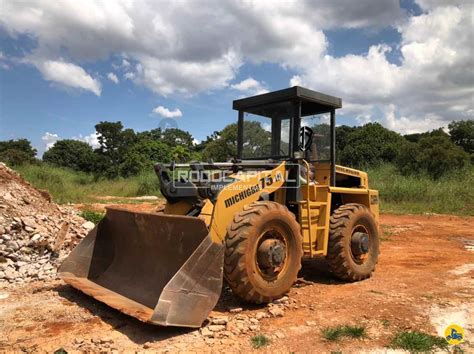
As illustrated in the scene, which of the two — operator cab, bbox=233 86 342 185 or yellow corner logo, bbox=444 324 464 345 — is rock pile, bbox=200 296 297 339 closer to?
yellow corner logo, bbox=444 324 464 345

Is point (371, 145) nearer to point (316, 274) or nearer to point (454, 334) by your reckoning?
point (316, 274)

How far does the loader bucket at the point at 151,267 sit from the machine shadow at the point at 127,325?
6.4 inches

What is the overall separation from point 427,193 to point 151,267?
16.9 metres

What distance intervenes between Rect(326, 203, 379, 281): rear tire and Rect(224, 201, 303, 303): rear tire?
0.96 meters

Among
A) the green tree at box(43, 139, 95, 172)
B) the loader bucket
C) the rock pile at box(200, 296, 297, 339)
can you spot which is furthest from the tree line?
the rock pile at box(200, 296, 297, 339)

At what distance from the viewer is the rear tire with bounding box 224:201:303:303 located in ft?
15.5

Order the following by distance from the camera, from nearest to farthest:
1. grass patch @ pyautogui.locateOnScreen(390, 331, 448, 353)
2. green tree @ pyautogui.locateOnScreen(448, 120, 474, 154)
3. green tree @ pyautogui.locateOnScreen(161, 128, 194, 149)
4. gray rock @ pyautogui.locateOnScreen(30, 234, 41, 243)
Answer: grass patch @ pyautogui.locateOnScreen(390, 331, 448, 353) < gray rock @ pyautogui.locateOnScreen(30, 234, 41, 243) < green tree @ pyautogui.locateOnScreen(448, 120, 474, 154) < green tree @ pyautogui.locateOnScreen(161, 128, 194, 149)

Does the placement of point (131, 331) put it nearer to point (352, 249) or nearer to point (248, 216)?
point (248, 216)

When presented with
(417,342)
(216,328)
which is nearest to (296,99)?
(216,328)

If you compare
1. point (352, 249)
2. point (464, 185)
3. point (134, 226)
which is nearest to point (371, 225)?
point (352, 249)

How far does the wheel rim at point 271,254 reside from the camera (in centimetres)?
501

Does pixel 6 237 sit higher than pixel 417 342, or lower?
higher

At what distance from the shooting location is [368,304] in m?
5.33

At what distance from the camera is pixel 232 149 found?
25344mm
